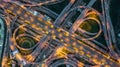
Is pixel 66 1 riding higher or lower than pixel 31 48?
higher

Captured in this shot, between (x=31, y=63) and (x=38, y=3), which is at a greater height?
(x=38, y=3)

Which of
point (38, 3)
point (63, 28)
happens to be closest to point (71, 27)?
point (63, 28)

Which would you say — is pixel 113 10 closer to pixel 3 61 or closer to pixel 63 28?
pixel 63 28

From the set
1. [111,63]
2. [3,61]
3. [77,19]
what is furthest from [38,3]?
[111,63]

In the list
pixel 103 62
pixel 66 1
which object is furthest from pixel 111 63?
pixel 66 1

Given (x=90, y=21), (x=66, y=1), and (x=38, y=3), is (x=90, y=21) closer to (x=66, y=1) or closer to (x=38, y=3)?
(x=66, y=1)

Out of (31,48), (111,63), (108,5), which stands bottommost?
(111,63)

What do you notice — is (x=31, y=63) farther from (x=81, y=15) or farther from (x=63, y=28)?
(x=81, y=15)
